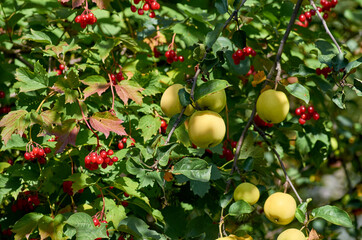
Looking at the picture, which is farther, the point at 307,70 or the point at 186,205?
the point at 186,205

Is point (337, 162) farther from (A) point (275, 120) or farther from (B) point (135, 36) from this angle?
(A) point (275, 120)

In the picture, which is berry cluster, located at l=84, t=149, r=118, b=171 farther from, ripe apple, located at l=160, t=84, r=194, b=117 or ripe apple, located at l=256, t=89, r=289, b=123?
ripe apple, located at l=256, t=89, r=289, b=123

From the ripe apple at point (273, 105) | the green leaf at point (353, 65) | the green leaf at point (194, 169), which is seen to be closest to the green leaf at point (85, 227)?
the green leaf at point (194, 169)

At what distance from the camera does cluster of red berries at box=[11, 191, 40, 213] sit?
1.98 meters

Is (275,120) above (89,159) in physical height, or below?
above

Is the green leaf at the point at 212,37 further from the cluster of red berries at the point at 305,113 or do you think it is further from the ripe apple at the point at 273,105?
the cluster of red berries at the point at 305,113

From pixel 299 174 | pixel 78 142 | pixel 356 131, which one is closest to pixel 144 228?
pixel 78 142

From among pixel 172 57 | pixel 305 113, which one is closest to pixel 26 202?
pixel 172 57

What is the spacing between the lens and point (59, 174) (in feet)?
6.37

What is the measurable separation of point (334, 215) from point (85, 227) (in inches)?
35.5

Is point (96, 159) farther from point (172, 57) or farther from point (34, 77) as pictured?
point (172, 57)

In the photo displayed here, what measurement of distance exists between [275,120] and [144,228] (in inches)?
24.9

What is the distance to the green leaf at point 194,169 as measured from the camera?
1.31 m

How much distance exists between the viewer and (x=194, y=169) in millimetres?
1328
